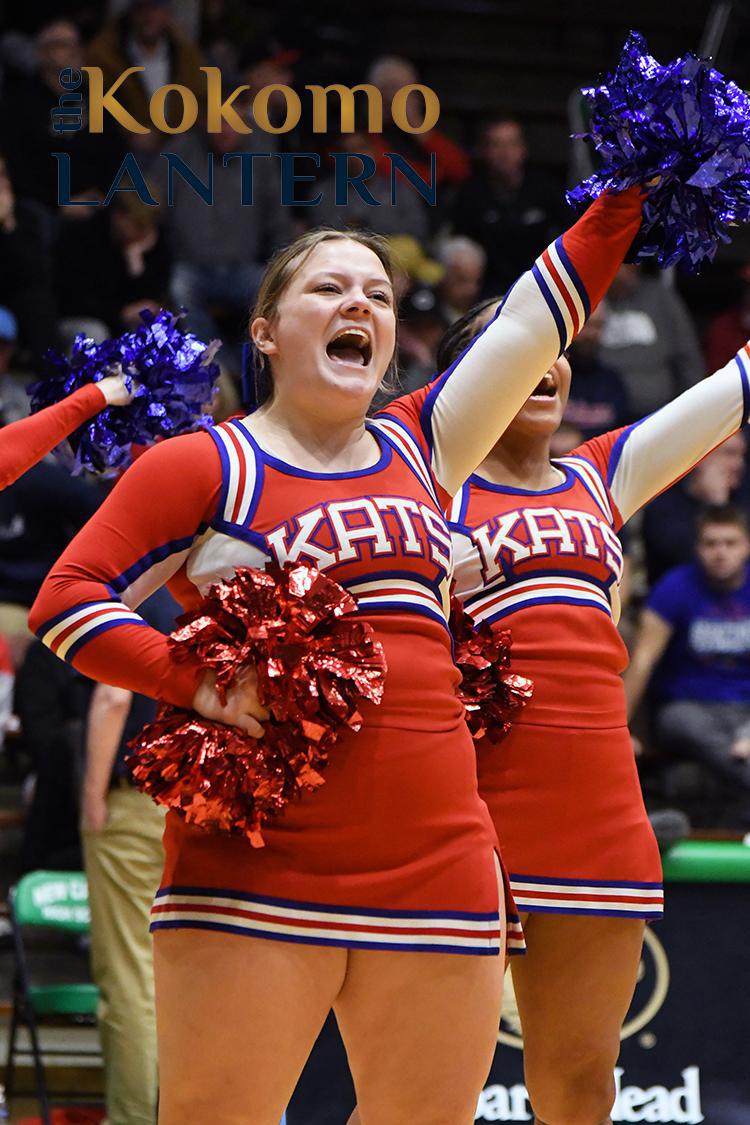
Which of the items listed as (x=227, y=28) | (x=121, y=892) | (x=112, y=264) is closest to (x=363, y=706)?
(x=121, y=892)

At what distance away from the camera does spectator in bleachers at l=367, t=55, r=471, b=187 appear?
884 centimetres

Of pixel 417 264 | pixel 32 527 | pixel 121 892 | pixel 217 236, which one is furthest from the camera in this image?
pixel 417 264

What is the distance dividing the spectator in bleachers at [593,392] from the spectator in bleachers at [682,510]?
55cm

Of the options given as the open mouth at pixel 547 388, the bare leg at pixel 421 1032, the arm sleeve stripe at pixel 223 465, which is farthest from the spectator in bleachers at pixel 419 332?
the bare leg at pixel 421 1032

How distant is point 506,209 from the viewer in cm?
856

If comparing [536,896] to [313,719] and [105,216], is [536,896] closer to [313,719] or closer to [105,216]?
[313,719]

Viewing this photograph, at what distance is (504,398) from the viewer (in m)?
2.51

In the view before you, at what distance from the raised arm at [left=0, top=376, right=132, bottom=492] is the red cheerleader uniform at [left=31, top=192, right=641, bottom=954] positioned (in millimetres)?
527

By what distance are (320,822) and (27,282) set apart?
5689 millimetres

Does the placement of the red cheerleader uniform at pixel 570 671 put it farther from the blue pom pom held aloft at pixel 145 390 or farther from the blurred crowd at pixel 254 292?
the blurred crowd at pixel 254 292

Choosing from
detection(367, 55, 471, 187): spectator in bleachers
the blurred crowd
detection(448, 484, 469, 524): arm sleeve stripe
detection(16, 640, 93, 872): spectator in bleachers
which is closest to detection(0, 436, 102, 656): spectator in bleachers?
the blurred crowd

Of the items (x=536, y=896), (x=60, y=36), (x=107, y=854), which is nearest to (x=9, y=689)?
(x=107, y=854)

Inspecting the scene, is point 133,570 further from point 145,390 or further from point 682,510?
point 682,510

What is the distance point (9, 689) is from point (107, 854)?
0.90 metres
